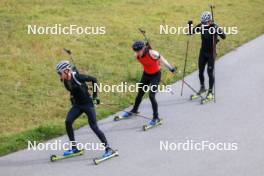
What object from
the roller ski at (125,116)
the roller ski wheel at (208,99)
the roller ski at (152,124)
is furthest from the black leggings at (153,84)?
the roller ski wheel at (208,99)

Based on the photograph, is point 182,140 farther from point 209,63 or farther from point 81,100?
point 209,63

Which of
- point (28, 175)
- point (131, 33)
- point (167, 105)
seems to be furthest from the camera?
point (131, 33)

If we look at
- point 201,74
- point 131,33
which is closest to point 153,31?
point 131,33

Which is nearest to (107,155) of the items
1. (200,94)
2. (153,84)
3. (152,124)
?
(152,124)

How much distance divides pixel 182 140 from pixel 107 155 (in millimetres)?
1835

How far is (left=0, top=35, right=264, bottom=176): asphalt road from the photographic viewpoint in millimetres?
10344

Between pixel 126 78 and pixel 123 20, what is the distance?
25.1ft

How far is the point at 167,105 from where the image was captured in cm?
1391

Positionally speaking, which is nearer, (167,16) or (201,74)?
(201,74)

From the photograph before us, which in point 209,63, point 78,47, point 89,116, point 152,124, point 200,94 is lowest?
point 152,124

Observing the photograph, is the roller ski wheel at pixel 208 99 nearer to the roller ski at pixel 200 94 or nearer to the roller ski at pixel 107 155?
the roller ski at pixel 200 94

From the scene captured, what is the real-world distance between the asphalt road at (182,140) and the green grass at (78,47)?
2.99ft

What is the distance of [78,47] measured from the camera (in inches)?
760

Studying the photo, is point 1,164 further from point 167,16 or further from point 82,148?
point 167,16
